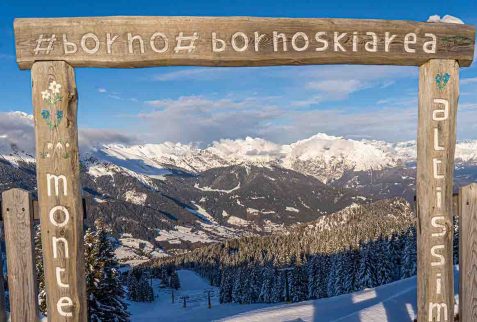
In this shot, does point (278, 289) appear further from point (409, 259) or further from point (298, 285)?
point (409, 259)

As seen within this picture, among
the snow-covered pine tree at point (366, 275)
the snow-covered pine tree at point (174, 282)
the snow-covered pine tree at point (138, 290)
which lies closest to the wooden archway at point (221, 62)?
the snow-covered pine tree at point (366, 275)

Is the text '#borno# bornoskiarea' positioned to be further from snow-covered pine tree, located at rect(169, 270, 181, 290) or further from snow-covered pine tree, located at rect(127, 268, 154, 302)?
snow-covered pine tree, located at rect(169, 270, 181, 290)

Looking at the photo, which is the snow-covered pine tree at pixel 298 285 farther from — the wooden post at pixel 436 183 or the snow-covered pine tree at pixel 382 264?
the wooden post at pixel 436 183

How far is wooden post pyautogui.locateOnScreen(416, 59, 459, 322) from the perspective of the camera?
5699 millimetres

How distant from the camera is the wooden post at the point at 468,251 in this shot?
19.0 feet

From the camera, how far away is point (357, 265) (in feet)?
195

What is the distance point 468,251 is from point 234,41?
4469 millimetres

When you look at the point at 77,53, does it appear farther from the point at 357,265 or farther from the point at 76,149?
the point at 357,265

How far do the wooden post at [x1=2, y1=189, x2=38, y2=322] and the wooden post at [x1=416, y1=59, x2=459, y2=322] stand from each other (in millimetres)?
5443

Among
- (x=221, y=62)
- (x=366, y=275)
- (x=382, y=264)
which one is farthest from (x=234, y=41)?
(x=382, y=264)

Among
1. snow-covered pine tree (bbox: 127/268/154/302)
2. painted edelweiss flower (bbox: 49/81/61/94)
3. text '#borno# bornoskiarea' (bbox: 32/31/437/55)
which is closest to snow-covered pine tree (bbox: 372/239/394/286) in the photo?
snow-covered pine tree (bbox: 127/268/154/302)

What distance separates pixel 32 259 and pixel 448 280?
5.86 meters

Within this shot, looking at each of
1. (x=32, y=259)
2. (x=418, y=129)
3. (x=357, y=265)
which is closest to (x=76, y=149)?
(x=32, y=259)

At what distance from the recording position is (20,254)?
17.8 ft
